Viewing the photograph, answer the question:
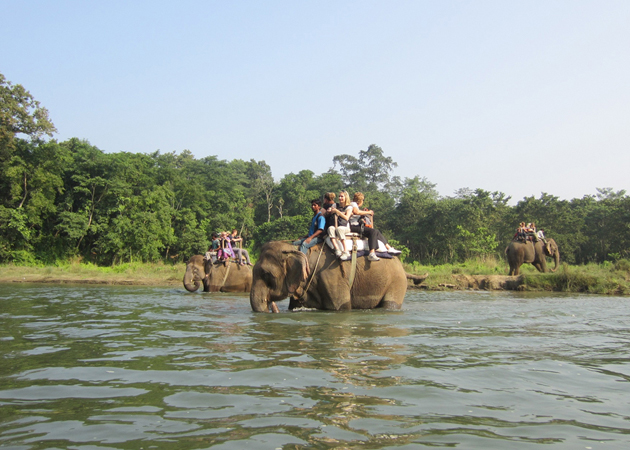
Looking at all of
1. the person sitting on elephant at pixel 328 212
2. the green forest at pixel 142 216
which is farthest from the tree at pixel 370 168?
the person sitting on elephant at pixel 328 212

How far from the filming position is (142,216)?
34.0 metres

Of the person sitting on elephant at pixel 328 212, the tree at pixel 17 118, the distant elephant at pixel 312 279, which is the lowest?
the distant elephant at pixel 312 279

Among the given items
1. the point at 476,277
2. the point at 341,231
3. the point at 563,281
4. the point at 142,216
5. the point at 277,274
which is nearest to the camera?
the point at 277,274

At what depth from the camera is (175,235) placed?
38469mm

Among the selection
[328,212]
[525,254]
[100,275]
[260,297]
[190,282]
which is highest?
[328,212]

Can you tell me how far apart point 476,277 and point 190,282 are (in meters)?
10.5

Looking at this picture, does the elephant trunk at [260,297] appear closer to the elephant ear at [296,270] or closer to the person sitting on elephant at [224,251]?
the elephant ear at [296,270]

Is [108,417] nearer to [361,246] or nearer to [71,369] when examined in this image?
[71,369]

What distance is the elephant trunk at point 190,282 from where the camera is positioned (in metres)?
15.9

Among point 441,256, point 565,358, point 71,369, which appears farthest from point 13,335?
point 441,256

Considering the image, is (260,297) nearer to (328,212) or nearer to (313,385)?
(328,212)

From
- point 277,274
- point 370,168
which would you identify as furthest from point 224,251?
point 370,168

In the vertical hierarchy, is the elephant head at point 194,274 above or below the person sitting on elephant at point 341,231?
below

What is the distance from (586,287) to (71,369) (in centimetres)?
1615
